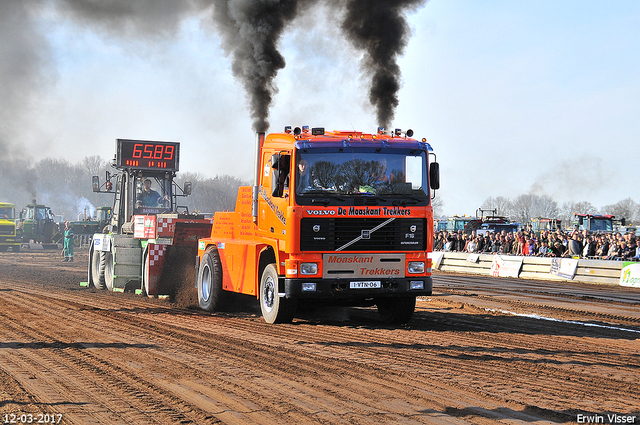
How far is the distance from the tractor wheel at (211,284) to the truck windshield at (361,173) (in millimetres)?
3678

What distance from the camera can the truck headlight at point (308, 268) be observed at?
10375mm

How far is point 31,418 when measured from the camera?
5.24 metres

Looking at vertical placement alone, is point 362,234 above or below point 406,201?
below


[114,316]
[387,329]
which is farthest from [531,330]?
[114,316]

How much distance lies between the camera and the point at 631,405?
229 inches

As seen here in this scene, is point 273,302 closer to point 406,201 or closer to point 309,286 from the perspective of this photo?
point 309,286

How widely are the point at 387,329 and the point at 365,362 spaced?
3236mm

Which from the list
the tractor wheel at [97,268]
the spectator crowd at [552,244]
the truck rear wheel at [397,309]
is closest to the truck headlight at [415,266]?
the truck rear wheel at [397,309]

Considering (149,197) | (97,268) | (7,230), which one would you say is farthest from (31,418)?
(7,230)

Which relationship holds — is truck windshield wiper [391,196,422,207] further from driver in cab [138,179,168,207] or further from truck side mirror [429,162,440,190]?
driver in cab [138,179,168,207]

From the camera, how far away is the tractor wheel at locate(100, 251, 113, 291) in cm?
1830

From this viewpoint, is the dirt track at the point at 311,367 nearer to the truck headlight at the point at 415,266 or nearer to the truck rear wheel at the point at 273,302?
the truck rear wheel at the point at 273,302

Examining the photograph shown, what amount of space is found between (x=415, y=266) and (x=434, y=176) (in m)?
1.50

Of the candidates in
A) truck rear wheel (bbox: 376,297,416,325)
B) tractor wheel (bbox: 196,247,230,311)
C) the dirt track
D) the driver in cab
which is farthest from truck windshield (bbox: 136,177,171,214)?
truck rear wheel (bbox: 376,297,416,325)
